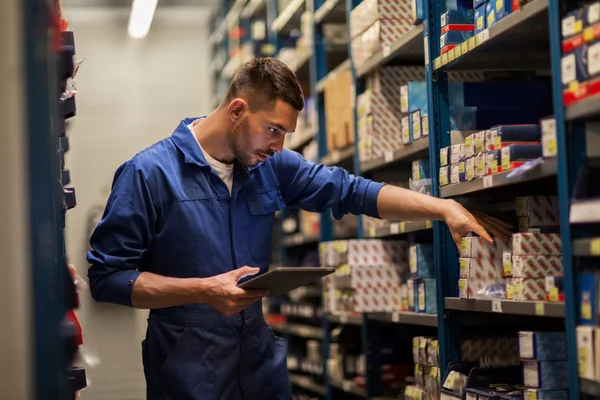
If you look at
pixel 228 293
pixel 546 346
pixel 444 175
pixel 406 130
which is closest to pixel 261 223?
pixel 228 293

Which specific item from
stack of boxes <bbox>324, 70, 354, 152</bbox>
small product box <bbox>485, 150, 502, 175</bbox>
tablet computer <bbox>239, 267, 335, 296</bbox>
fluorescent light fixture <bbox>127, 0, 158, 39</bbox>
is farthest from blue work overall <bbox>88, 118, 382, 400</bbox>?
fluorescent light fixture <bbox>127, 0, 158, 39</bbox>

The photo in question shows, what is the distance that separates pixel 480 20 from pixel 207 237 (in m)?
1.45

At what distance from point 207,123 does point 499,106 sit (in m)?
1.35

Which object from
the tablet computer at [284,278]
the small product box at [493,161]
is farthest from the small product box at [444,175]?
the tablet computer at [284,278]

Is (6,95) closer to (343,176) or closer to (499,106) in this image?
(343,176)

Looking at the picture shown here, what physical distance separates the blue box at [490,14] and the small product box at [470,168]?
558mm

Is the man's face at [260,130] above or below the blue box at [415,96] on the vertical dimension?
below

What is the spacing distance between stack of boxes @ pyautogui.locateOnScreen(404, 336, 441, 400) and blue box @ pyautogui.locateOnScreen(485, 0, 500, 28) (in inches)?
60.8

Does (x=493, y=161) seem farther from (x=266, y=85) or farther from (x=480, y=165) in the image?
(x=266, y=85)

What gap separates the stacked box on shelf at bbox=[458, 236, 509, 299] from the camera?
142 inches

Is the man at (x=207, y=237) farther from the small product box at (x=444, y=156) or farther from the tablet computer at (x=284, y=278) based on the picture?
the small product box at (x=444, y=156)

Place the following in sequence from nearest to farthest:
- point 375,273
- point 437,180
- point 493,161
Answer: point 493,161, point 437,180, point 375,273

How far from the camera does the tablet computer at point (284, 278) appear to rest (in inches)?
124

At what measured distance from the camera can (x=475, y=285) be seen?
12.1 ft
